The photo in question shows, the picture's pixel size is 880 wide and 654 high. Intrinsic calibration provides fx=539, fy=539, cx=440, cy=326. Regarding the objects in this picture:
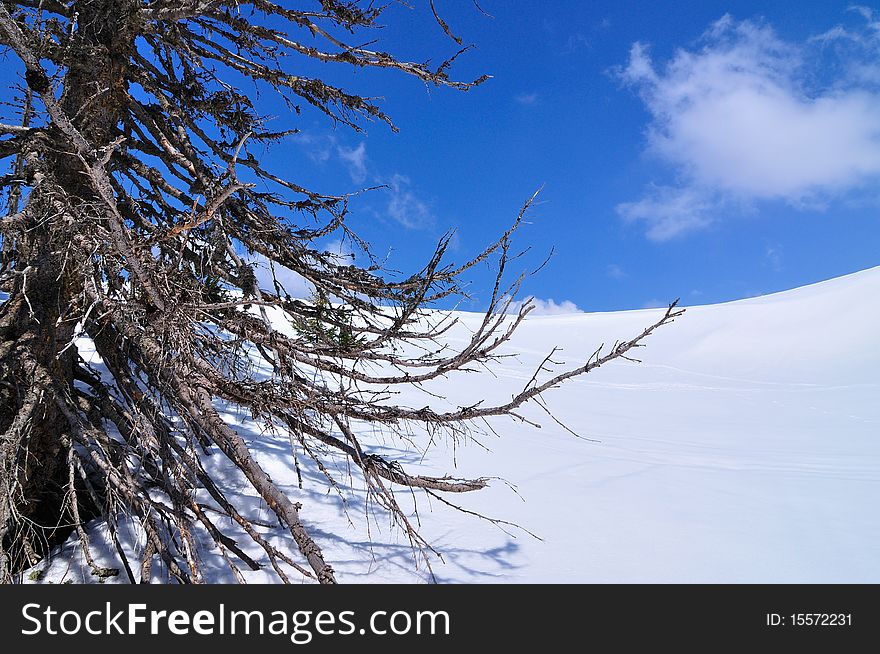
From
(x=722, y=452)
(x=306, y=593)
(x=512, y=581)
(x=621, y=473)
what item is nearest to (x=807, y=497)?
(x=621, y=473)

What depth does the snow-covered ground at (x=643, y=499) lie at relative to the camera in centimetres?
340

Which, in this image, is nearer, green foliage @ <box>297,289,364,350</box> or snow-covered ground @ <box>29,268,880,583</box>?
green foliage @ <box>297,289,364,350</box>

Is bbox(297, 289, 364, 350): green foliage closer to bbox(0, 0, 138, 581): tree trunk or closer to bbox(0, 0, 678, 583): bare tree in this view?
bbox(0, 0, 678, 583): bare tree

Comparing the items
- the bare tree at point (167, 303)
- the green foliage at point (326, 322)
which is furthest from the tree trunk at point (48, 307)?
the green foliage at point (326, 322)

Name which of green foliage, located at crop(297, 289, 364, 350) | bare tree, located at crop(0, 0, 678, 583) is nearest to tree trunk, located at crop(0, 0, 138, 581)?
bare tree, located at crop(0, 0, 678, 583)

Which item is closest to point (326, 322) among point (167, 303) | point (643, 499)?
point (167, 303)

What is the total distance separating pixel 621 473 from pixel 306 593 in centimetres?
454

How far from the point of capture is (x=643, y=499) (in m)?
5.00

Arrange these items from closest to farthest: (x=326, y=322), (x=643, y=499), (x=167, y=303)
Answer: (x=167, y=303), (x=326, y=322), (x=643, y=499)

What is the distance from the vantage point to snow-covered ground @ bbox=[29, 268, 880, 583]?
3.40m

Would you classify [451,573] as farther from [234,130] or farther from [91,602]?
[234,130]

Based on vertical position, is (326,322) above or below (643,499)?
above

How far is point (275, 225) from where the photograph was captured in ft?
11.2

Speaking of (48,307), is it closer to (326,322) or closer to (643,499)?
(326,322)
